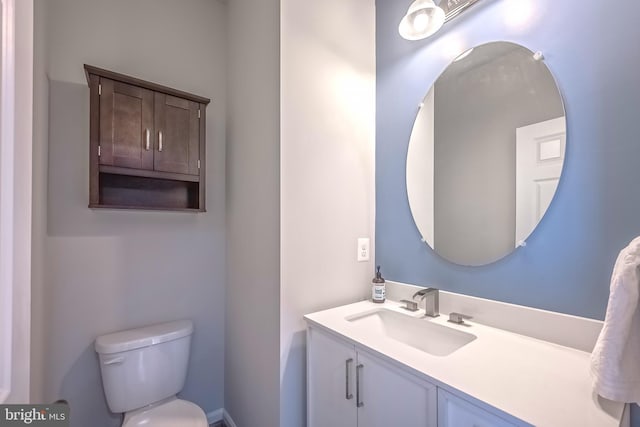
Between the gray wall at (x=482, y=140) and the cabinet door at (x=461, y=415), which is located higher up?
the gray wall at (x=482, y=140)

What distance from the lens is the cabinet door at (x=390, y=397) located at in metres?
0.75

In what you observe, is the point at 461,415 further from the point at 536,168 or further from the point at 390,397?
the point at 536,168

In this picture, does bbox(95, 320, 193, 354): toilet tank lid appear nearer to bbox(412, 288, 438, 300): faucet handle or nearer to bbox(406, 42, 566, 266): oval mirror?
bbox(412, 288, 438, 300): faucet handle

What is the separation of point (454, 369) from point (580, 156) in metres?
0.81

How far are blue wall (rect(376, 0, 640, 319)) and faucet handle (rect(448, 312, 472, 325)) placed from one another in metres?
0.10

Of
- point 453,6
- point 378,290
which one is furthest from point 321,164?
point 453,6

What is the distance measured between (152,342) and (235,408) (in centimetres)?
69

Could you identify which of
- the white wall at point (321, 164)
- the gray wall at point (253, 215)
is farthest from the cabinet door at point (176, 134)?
the white wall at point (321, 164)

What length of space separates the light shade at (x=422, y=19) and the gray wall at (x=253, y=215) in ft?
1.95

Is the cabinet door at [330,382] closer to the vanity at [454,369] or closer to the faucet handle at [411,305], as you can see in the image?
the vanity at [454,369]

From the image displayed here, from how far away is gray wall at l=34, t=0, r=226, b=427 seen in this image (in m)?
1.32

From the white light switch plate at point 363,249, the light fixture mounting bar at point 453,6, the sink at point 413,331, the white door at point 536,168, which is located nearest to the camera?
the white door at point 536,168

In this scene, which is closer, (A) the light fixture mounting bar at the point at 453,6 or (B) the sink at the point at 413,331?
(B) the sink at the point at 413,331

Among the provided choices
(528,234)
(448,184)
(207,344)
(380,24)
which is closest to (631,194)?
(528,234)
